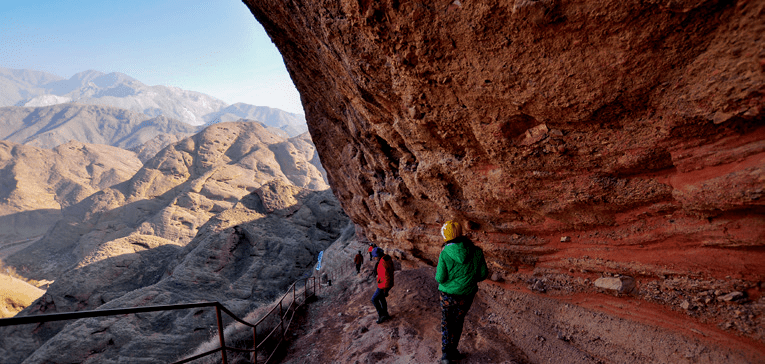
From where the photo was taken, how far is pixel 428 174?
4.83 metres

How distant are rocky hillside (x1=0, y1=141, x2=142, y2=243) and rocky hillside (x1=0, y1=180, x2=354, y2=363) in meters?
39.1

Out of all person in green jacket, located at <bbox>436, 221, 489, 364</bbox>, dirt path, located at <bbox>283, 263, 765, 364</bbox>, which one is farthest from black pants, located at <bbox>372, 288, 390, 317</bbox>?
person in green jacket, located at <bbox>436, 221, 489, 364</bbox>

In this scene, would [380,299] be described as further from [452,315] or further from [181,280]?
[181,280]

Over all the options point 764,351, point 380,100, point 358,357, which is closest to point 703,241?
point 764,351

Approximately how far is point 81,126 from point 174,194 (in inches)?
5267

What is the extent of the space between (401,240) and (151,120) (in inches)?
6948

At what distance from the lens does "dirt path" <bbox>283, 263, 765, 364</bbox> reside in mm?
2791

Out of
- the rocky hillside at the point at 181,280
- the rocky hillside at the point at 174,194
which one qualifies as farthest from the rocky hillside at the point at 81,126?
the rocky hillside at the point at 181,280

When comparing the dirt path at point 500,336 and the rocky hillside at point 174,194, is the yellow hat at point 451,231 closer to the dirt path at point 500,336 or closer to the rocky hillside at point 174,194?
the dirt path at point 500,336

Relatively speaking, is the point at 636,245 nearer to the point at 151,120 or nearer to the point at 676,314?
the point at 676,314

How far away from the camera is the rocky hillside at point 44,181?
45.5 m

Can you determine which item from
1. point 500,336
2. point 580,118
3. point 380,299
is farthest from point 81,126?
point 580,118

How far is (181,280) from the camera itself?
1420cm

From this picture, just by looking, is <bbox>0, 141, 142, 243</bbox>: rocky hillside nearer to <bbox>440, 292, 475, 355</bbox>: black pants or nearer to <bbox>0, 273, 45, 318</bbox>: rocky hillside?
<bbox>0, 273, 45, 318</bbox>: rocky hillside
